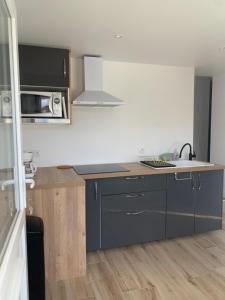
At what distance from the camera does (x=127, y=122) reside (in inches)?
130

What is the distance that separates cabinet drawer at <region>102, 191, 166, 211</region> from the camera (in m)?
2.60

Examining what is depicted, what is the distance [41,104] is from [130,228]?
5.38 feet

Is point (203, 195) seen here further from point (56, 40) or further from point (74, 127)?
point (56, 40)

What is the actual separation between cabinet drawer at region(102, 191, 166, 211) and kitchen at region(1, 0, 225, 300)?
11mm

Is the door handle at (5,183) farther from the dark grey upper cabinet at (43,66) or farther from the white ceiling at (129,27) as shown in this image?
the dark grey upper cabinet at (43,66)

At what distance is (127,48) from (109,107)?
31.0 inches

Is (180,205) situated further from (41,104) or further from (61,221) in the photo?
(41,104)

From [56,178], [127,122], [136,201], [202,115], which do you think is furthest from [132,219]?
[202,115]

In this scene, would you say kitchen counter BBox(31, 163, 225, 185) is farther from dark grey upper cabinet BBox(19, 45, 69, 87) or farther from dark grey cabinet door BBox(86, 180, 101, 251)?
dark grey upper cabinet BBox(19, 45, 69, 87)

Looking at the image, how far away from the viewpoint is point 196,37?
2.35 meters

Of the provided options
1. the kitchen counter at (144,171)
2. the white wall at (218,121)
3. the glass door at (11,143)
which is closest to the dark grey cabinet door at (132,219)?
the kitchen counter at (144,171)

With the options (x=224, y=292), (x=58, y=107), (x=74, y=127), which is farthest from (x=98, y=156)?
(x=224, y=292)

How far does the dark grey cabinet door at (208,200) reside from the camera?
2980 mm

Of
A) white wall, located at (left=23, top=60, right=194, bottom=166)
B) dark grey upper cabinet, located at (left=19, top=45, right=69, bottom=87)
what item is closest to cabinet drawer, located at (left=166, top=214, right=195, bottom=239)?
white wall, located at (left=23, top=60, right=194, bottom=166)
